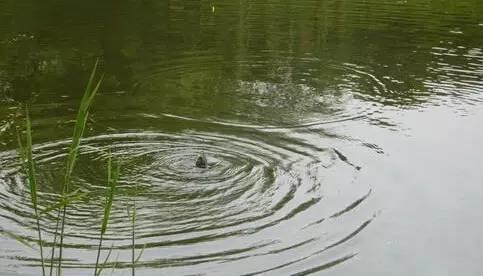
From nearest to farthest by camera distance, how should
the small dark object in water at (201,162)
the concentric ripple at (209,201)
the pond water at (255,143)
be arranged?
the concentric ripple at (209,201) → the pond water at (255,143) → the small dark object in water at (201,162)

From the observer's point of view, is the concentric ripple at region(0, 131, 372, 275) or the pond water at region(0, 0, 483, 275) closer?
the concentric ripple at region(0, 131, 372, 275)

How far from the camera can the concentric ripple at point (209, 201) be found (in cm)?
626

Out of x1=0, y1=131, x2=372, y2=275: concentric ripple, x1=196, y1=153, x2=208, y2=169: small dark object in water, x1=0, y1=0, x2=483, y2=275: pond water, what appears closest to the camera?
x1=0, y1=131, x2=372, y2=275: concentric ripple

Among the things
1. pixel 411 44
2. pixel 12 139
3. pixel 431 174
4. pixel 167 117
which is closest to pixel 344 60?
pixel 411 44

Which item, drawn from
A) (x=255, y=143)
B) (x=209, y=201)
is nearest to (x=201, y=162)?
(x=209, y=201)

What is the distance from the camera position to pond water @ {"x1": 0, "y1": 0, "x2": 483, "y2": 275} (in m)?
6.44

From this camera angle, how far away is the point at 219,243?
6.41 m

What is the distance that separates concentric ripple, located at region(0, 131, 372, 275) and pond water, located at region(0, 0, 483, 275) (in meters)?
0.02

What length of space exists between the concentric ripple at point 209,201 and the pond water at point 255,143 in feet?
0.07

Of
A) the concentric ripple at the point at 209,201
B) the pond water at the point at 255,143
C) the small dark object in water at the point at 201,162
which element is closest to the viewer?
the concentric ripple at the point at 209,201

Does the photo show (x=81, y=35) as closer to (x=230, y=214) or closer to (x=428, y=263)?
(x=230, y=214)

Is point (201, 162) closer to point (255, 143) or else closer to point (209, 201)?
point (209, 201)

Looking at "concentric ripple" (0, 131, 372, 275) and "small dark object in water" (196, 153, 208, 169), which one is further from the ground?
"small dark object in water" (196, 153, 208, 169)

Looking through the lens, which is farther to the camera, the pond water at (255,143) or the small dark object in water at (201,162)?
the small dark object in water at (201,162)
